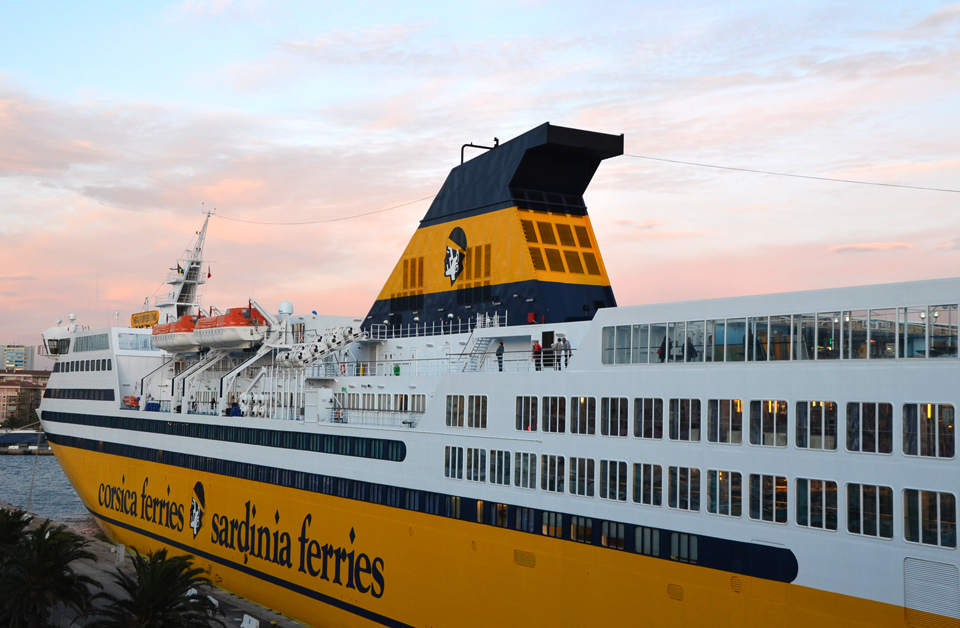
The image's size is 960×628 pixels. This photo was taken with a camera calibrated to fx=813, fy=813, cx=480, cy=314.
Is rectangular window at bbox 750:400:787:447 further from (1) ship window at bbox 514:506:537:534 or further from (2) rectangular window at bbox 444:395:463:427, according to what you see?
(2) rectangular window at bbox 444:395:463:427

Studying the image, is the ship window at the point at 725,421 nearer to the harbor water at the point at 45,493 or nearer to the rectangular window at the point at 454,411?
the rectangular window at the point at 454,411

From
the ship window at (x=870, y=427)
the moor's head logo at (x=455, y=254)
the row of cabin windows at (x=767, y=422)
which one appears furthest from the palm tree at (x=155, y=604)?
the ship window at (x=870, y=427)

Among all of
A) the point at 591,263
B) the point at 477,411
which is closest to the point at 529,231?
the point at 591,263

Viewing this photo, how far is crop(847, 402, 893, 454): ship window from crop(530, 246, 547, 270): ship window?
11710 millimetres

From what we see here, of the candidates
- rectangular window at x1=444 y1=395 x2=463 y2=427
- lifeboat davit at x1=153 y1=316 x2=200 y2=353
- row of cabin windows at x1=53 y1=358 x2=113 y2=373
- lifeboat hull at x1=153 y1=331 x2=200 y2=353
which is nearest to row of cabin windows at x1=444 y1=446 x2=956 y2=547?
rectangular window at x1=444 y1=395 x2=463 y2=427

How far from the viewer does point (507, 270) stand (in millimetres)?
25891

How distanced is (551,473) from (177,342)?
24357 mm

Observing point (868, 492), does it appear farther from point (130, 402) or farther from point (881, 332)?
point (130, 402)

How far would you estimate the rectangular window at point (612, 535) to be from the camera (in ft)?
61.3

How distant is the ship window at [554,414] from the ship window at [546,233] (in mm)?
6693

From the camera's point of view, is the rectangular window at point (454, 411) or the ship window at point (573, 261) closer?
the rectangular window at point (454, 411)

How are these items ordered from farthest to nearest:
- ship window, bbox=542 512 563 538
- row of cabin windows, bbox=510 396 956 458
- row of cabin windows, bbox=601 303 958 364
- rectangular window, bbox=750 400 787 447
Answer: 1. ship window, bbox=542 512 563 538
2. rectangular window, bbox=750 400 787 447
3. row of cabin windows, bbox=601 303 958 364
4. row of cabin windows, bbox=510 396 956 458

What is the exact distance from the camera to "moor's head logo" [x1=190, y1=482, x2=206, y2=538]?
35.1 metres

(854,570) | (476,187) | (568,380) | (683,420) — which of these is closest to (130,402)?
(476,187)
